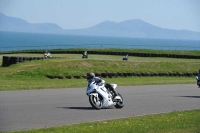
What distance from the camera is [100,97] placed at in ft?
53.4

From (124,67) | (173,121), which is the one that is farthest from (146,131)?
(124,67)

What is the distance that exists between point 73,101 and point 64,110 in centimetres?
298

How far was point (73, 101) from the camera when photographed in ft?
59.7

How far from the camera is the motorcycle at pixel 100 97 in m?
16.1

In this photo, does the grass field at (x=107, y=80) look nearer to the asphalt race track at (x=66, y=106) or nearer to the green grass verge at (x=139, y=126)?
the green grass verge at (x=139, y=126)

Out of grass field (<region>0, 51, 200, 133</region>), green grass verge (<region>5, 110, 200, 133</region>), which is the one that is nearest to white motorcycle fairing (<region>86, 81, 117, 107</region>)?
grass field (<region>0, 51, 200, 133</region>)

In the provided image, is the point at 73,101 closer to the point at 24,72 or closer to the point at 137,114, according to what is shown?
the point at 137,114

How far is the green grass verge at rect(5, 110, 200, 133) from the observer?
10.8 metres

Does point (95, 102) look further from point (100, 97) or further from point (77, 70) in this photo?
point (77, 70)

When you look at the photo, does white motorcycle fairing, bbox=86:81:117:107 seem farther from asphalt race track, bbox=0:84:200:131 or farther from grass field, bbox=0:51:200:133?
grass field, bbox=0:51:200:133

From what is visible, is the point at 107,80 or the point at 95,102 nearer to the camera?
the point at 95,102

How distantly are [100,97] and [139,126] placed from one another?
4673 mm

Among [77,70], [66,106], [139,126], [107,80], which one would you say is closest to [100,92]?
[66,106]

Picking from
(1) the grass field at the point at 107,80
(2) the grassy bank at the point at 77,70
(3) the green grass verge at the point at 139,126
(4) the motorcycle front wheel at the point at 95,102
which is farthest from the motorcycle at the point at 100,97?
(2) the grassy bank at the point at 77,70
